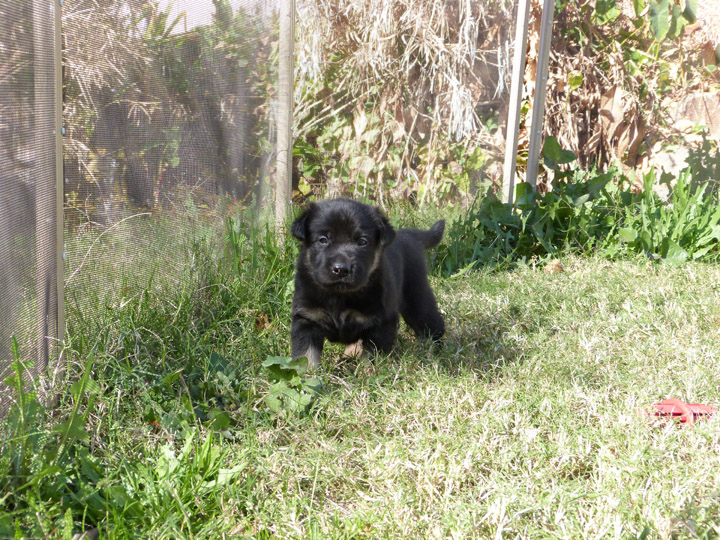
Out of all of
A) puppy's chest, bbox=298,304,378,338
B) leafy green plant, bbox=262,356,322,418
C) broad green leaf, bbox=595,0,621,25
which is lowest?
leafy green plant, bbox=262,356,322,418

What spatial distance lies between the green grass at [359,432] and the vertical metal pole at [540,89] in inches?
88.4

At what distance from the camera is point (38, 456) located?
83.7 inches

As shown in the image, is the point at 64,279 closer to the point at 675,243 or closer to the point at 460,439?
the point at 460,439

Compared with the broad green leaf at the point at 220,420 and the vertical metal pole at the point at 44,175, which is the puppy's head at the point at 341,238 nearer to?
the broad green leaf at the point at 220,420

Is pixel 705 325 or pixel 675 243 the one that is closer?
pixel 705 325

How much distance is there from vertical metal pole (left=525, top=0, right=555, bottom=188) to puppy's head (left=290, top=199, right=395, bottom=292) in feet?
9.23

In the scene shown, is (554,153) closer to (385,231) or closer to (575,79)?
(575,79)

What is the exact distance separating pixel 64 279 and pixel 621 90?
5.64m

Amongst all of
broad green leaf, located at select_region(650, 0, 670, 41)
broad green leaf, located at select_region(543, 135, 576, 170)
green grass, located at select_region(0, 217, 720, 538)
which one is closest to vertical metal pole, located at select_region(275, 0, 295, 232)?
green grass, located at select_region(0, 217, 720, 538)

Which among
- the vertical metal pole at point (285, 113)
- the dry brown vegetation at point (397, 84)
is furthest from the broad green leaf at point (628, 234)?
the vertical metal pole at point (285, 113)

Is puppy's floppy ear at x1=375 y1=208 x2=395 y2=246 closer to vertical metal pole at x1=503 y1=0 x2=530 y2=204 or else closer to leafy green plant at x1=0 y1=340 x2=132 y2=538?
leafy green plant at x1=0 y1=340 x2=132 y2=538

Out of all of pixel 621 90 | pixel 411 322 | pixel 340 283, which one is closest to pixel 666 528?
pixel 340 283

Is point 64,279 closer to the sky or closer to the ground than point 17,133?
closer to the ground

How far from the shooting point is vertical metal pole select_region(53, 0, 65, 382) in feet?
8.20
